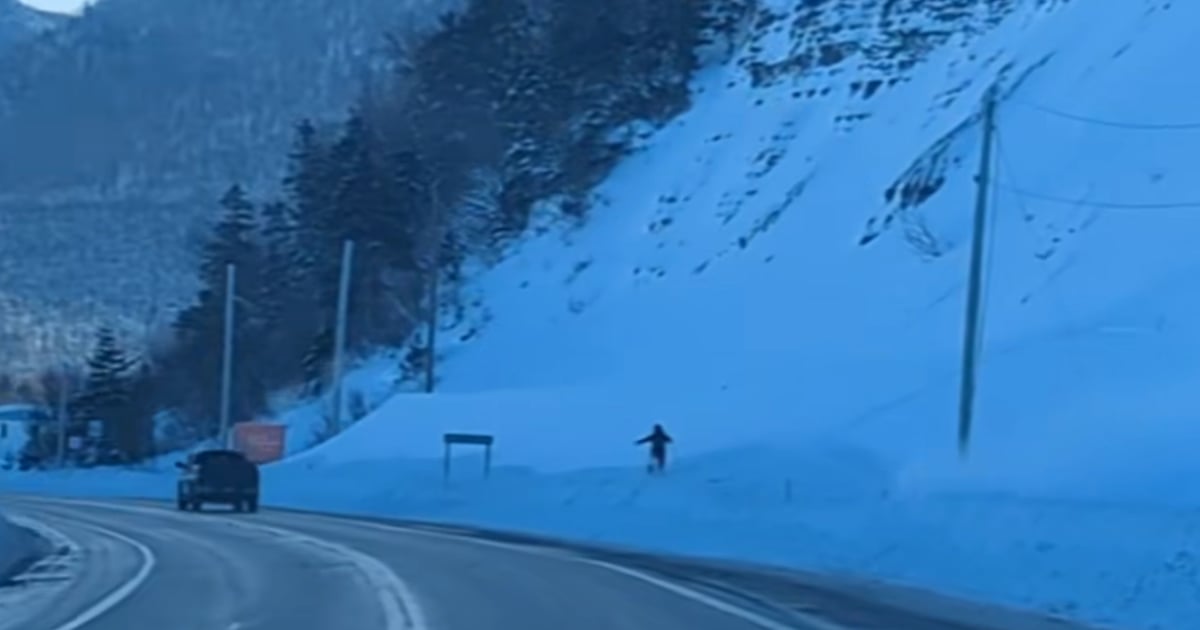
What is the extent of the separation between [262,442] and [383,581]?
50.7 meters

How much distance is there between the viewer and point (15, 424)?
468 ft

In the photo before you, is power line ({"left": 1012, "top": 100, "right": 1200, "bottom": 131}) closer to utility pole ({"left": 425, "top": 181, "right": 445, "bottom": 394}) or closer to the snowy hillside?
the snowy hillside

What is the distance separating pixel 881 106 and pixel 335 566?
158ft

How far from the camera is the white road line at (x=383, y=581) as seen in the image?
21.0m

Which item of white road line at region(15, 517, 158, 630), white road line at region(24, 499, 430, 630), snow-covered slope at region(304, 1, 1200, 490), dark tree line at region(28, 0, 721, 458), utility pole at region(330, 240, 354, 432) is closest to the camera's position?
white road line at region(15, 517, 158, 630)

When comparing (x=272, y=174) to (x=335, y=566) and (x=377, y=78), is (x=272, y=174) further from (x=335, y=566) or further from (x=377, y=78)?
(x=335, y=566)

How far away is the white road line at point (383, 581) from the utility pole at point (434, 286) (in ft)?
98.2

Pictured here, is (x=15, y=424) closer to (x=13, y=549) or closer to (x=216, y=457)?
(x=216, y=457)

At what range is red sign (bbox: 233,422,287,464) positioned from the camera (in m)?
76.6

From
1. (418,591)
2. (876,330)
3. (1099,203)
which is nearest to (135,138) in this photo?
(876,330)

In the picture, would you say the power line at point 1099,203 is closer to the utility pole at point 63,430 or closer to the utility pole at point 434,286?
the utility pole at point 434,286

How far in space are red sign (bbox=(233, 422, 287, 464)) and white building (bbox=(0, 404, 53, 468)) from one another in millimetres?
48402

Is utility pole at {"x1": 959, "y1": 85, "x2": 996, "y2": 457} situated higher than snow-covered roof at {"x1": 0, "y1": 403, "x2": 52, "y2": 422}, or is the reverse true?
utility pole at {"x1": 959, "y1": 85, "x2": 996, "y2": 457}

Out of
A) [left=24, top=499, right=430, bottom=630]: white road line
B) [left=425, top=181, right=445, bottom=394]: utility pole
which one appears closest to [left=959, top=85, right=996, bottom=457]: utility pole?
[left=24, top=499, right=430, bottom=630]: white road line
